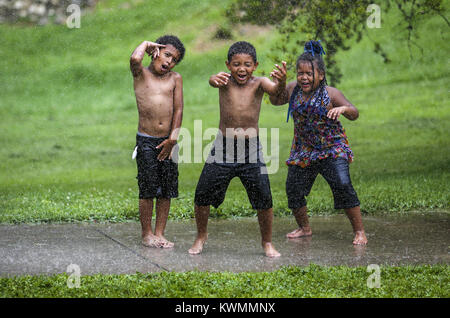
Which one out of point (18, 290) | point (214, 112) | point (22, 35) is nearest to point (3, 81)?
point (22, 35)

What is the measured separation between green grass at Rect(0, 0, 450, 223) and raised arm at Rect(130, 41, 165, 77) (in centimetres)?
183

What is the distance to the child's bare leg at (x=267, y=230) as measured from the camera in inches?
209

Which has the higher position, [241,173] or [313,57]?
[313,57]

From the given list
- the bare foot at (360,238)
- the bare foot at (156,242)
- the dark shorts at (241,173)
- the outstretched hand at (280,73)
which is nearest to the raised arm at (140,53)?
the dark shorts at (241,173)

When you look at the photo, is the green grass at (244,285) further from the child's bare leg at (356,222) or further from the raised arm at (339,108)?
the raised arm at (339,108)

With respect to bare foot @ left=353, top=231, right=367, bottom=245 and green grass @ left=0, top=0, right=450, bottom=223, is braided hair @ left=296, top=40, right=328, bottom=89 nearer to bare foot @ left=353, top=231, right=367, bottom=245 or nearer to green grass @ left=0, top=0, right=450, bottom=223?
bare foot @ left=353, top=231, right=367, bottom=245

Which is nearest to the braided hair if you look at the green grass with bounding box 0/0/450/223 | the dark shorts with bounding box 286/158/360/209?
the dark shorts with bounding box 286/158/360/209

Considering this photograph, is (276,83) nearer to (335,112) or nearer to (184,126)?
(335,112)

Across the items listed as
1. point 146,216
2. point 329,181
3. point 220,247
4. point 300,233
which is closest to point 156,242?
point 146,216

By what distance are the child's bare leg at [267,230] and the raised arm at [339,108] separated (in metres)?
0.86

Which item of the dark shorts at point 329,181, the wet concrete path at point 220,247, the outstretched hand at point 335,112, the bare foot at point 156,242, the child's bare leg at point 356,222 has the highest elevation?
the outstretched hand at point 335,112

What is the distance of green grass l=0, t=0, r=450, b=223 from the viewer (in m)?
7.96

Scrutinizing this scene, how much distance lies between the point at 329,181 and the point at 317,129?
1.39 ft

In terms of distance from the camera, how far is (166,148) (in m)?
5.58
